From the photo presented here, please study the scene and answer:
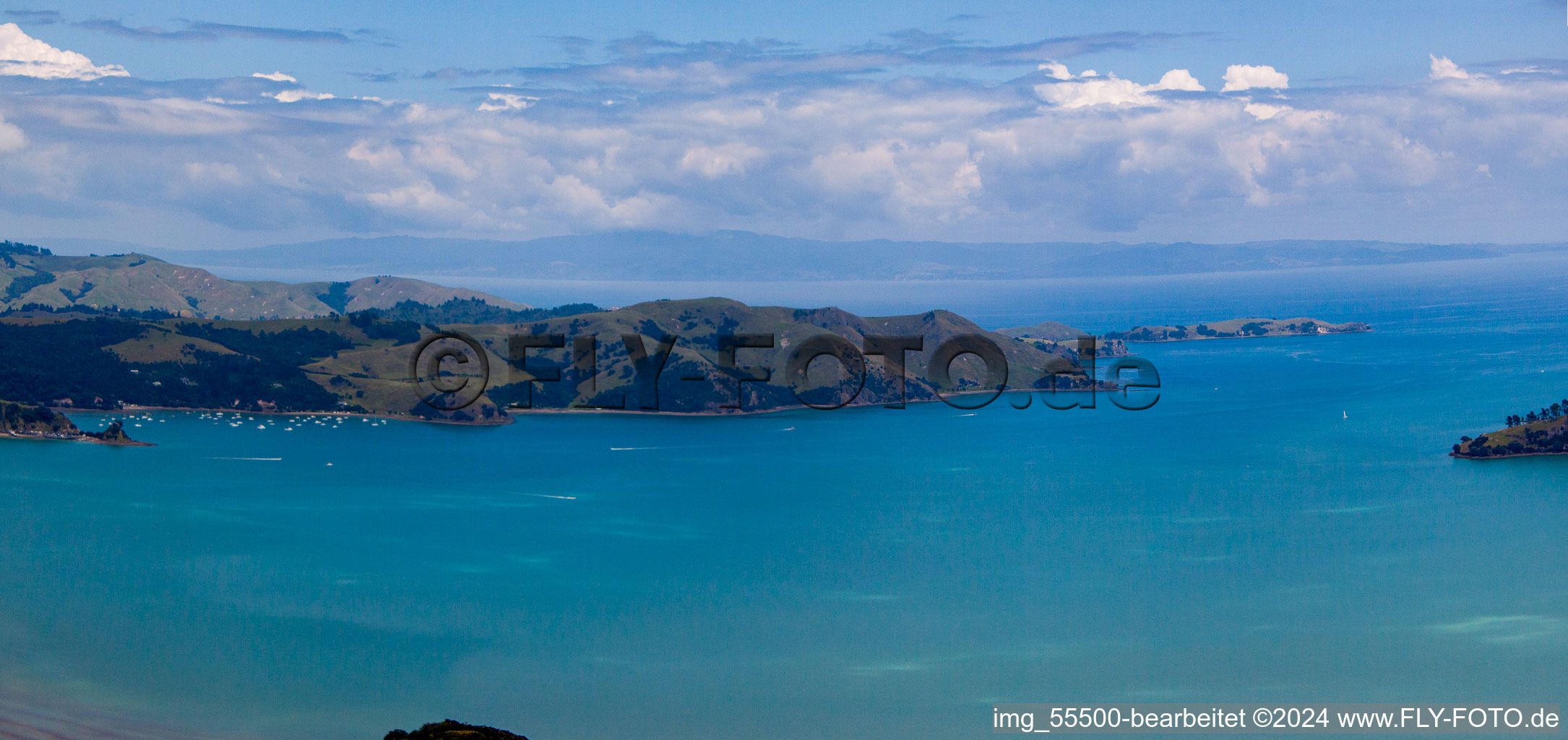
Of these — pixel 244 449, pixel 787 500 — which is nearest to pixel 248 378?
pixel 244 449

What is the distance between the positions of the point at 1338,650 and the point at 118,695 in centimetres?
4868

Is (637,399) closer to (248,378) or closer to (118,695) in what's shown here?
(248,378)

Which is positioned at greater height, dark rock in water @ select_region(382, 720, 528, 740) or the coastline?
the coastline

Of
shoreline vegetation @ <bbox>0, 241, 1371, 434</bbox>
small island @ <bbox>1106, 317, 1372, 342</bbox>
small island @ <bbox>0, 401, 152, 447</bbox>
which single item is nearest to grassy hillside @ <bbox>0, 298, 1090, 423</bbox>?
shoreline vegetation @ <bbox>0, 241, 1371, 434</bbox>

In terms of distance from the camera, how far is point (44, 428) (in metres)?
102

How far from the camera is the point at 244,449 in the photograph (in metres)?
98.7

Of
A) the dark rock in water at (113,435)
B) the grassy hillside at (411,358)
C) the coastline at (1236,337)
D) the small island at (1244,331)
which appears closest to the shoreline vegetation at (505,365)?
the grassy hillside at (411,358)

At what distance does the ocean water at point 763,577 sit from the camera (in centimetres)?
4497

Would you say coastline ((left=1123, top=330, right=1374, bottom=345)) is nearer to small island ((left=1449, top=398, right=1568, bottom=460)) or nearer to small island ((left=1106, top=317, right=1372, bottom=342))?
small island ((left=1106, top=317, right=1372, bottom=342))

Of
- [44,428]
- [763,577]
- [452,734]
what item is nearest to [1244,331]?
[763,577]

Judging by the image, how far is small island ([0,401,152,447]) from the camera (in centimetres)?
10000

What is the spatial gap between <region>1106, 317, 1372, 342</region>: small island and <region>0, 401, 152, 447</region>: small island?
14073 centimetres

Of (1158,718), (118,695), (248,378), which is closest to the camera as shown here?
(1158,718)

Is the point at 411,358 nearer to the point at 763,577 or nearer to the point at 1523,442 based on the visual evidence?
the point at 763,577
